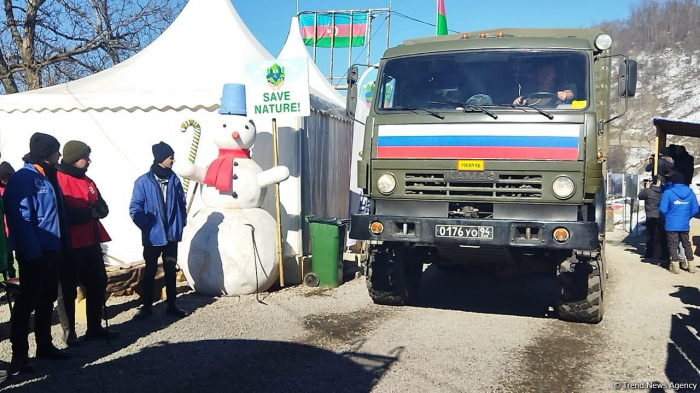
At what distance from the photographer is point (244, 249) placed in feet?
24.5

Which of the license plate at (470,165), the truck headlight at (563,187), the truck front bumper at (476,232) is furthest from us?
the license plate at (470,165)

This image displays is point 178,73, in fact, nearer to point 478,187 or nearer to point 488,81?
point 488,81

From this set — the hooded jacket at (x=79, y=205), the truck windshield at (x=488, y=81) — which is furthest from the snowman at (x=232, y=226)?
the truck windshield at (x=488, y=81)

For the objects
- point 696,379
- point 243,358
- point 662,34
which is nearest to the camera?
point 696,379

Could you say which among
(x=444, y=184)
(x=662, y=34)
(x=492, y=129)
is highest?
(x=662, y=34)

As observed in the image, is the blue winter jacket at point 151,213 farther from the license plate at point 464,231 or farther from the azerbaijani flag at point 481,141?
the license plate at point 464,231

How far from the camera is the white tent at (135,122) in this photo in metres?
8.69

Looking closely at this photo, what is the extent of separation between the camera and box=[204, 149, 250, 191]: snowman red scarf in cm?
762

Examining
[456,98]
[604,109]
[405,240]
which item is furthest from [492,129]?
[604,109]

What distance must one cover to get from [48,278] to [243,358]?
168cm

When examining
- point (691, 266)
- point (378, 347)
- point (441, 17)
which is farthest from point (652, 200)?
point (378, 347)

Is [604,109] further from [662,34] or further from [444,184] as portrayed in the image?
[662,34]

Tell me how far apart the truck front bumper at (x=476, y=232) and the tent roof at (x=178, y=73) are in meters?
3.54

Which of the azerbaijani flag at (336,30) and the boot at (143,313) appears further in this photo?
the azerbaijani flag at (336,30)
